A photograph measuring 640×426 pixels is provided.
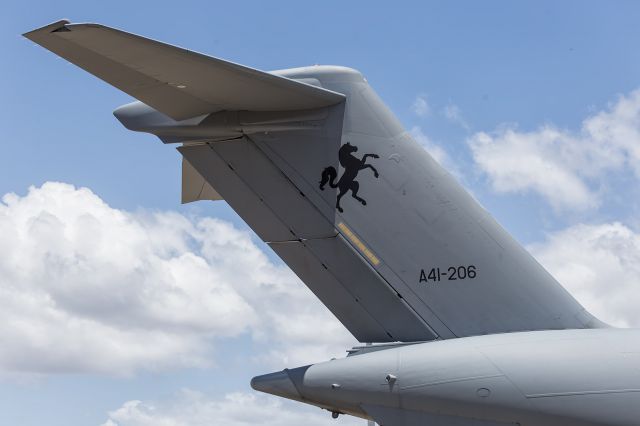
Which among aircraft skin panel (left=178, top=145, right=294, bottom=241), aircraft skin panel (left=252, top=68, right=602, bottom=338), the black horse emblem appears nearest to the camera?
aircraft skin panel (left=252, top=68, right=602, bottom=338)

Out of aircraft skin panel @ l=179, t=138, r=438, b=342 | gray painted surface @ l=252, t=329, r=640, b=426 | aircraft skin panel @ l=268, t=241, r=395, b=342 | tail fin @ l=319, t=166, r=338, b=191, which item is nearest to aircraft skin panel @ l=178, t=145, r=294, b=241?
aircraft skin panel @ l=179, t=138, r=438, b=342

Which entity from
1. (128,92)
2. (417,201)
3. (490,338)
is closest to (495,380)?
(490,338)

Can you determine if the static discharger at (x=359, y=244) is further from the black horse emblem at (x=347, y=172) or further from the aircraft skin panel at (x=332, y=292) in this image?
the aircraft skin panel at (x=332, y=292)

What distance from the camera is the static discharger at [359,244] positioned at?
29.0 feet

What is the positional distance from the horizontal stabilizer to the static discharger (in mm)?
1221

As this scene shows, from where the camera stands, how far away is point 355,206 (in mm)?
8930

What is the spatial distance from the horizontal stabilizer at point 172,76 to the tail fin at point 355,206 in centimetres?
2

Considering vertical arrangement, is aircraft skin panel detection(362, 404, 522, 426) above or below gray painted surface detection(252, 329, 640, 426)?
below

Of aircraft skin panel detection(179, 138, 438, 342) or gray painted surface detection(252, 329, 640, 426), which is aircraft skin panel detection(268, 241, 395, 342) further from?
gray painted surface detection(252, 329, 640, 426)

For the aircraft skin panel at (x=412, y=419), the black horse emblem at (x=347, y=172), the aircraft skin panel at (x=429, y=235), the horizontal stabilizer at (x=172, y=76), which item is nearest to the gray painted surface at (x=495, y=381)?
the aircraft skin panel at (x=412, y=419)

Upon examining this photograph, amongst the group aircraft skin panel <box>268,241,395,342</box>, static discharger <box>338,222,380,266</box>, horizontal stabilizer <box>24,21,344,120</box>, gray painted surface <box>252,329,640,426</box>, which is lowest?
gray painted surface <box>252,329,640,426</box>

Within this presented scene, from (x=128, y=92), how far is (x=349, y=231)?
237cm

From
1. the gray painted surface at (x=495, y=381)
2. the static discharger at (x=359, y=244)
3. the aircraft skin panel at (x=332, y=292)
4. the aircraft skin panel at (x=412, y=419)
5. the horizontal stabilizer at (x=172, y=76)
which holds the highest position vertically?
the horizontal stabilizer at (x=172, y=76)

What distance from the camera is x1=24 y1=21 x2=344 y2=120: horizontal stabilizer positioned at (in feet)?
25.4
